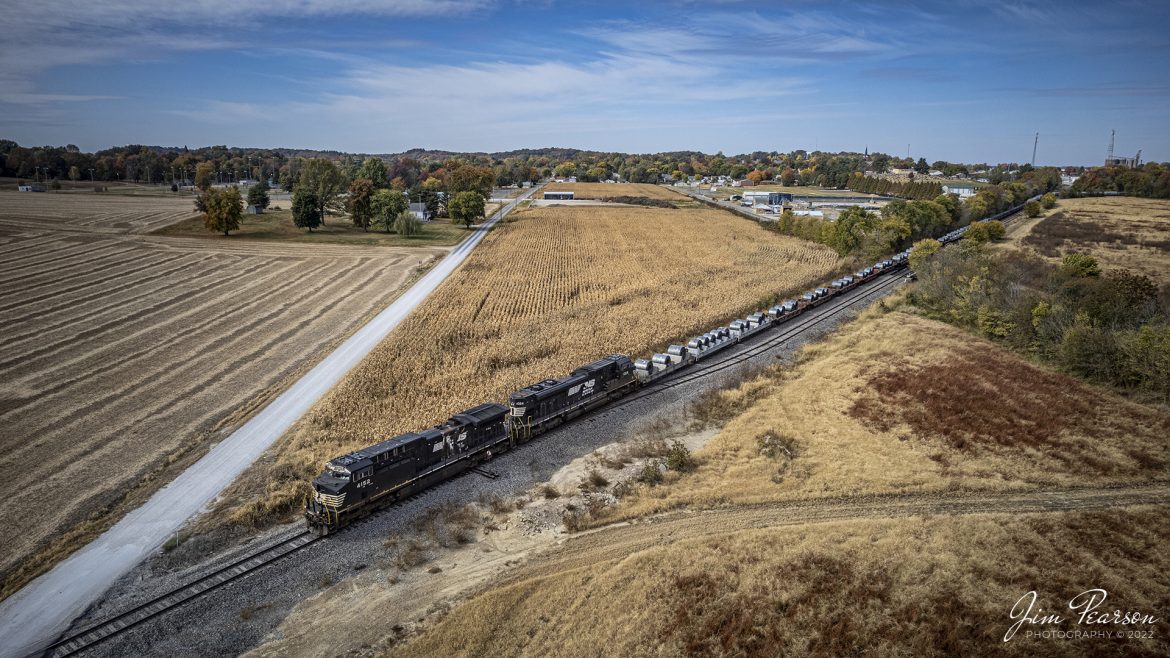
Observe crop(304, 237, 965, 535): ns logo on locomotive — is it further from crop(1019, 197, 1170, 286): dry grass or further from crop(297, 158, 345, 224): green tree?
crop(297, 158, 345, 224): green tree

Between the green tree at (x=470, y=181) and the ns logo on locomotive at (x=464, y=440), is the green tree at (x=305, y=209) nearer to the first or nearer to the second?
the green tree at (x=470, y=181)

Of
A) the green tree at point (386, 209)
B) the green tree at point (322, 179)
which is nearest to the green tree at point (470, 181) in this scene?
the green tree at point (322, 179)

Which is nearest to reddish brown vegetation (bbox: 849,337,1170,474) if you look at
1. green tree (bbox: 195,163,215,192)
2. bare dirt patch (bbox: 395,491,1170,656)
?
bare dirt patch (bbox: 395,491,1170,656)

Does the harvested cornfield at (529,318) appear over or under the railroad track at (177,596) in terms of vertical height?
over

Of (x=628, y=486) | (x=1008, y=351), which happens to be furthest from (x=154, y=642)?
(x=1008, y=351)

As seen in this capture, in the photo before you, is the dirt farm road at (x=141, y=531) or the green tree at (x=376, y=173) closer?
the dirt farm road at (x=141, y=531)

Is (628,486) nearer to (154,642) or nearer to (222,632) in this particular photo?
(222,632)
